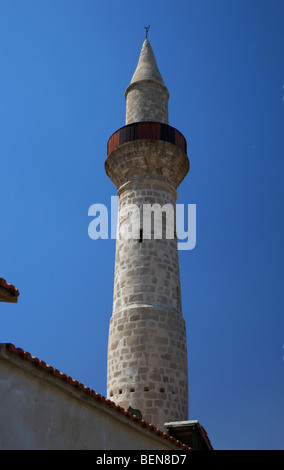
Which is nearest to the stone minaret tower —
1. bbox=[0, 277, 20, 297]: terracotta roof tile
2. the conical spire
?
the conical spire

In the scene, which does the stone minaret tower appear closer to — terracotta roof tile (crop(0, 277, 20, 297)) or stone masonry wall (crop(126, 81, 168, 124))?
stone masonry wall (crop(126, 81, 168, 124))

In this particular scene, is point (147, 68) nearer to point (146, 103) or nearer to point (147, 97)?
point (147, 97)

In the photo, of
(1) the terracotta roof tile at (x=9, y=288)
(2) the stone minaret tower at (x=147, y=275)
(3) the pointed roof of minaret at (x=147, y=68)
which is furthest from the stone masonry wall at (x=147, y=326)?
(1) the terracotta roof tile at (x=9, y=288)

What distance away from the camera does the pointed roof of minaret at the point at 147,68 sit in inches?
659

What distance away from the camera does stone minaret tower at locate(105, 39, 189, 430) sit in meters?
12.7

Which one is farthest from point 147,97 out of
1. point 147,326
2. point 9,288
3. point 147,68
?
point 9,288

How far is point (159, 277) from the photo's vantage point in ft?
45.5

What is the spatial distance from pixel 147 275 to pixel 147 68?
7184 millimetres

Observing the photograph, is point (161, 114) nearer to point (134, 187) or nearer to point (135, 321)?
point (134, 187)

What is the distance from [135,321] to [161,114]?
6.58 meters

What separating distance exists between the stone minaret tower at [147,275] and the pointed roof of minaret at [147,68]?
0.15 ft

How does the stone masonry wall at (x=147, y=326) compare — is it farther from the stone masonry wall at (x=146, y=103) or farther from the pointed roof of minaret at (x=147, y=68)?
the pointed roof of minaret at (x=147, y=68)

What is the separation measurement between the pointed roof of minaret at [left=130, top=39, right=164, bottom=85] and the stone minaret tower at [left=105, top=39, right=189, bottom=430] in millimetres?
45
